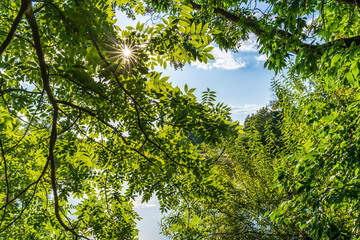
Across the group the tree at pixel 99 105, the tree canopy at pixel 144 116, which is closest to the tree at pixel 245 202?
the tree canopy at pixel 144 116

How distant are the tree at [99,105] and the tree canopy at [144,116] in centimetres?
2

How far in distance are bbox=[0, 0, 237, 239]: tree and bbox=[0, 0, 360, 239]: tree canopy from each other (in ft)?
A: 0.05

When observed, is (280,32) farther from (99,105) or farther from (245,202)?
(245,202)

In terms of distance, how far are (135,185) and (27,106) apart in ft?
6.13

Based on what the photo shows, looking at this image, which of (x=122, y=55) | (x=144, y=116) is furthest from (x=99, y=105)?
(x=122, y=55)

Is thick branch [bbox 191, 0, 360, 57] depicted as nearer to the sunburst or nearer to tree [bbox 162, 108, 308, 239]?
the sunburst

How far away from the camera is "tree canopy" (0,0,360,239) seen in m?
2.08

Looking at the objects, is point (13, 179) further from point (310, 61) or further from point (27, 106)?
point (310, 61)

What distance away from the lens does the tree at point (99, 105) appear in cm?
205

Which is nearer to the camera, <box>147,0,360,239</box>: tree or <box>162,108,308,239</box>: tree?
<box>147,0,360,239</box>: tree

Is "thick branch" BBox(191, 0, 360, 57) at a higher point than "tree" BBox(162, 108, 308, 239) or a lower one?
higher

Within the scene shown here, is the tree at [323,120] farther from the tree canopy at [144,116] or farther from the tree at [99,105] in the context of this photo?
the tree at [99,105]

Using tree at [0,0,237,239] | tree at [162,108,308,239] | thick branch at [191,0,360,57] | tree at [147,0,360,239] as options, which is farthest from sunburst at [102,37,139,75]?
tree at [162,108,308,239]

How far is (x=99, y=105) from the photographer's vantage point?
302 centimetres
